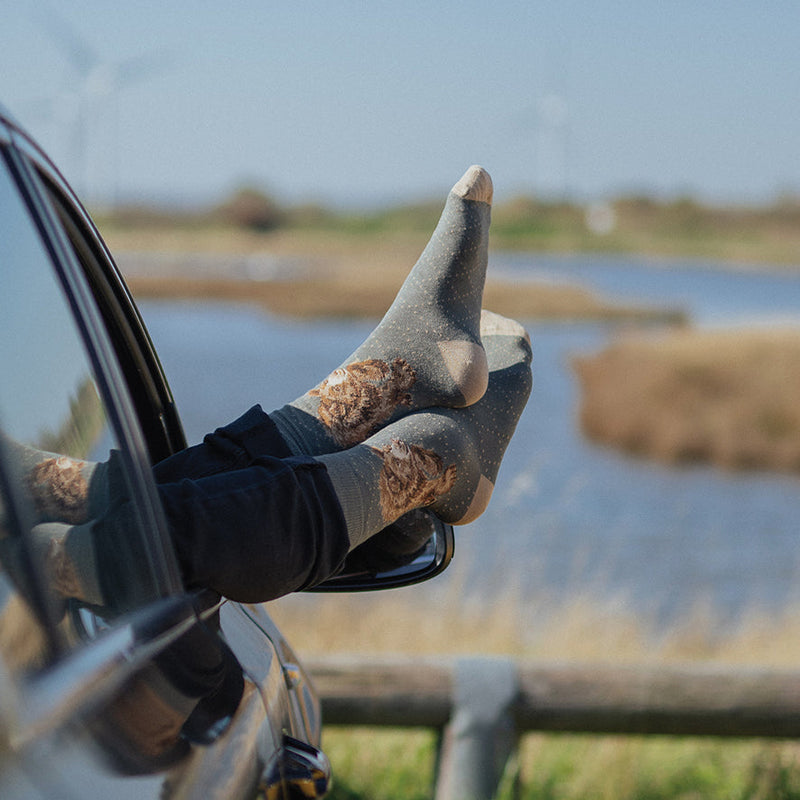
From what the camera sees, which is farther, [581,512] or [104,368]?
[581,512]

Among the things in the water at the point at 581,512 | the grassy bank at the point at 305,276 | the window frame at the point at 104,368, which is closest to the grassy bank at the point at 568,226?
the grassy bank at the point at 305,276

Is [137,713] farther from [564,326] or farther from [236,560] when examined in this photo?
[564,326]

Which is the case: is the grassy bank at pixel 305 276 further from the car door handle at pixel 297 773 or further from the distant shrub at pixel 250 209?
the car door handle at pixel 297 773

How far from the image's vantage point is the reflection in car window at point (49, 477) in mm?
634

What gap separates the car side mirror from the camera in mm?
1253

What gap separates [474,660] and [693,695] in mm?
419

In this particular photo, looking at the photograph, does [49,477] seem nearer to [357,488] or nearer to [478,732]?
[357,488]

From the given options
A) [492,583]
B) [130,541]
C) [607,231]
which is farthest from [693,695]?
[607,231]

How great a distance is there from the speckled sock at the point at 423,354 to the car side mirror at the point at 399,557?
0.43ft

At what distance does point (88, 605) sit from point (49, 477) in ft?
0.31

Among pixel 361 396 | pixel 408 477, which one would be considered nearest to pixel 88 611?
pixel 408 477

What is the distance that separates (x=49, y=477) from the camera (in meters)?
0.74

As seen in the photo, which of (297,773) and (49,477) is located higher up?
(49,477)

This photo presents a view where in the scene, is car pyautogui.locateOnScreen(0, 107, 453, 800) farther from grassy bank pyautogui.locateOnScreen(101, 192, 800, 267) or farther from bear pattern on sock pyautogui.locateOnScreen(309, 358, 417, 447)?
grassy bank pyautogui.locateOnScreen(101, 192, 800, 267)
